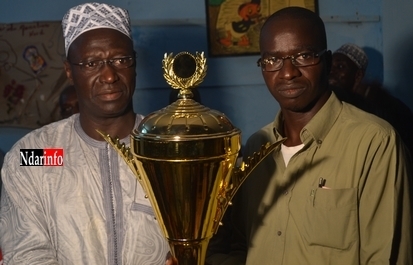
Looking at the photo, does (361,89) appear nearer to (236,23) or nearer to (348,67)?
(348,67)

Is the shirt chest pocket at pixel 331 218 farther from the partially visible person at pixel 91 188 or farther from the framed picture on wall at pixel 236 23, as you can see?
the framed picture on wall at pixel 236 23

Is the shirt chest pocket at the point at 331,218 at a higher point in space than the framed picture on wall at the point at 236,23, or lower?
lower

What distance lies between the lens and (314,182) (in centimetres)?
155

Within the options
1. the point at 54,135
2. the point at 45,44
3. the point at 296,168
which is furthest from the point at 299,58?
the point at 45,44

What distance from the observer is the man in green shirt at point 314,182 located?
148 centimetres

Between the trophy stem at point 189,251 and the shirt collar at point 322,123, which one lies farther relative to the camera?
the shirt collar at point 322,123

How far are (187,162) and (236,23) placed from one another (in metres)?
1.57

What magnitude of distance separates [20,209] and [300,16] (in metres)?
0.84

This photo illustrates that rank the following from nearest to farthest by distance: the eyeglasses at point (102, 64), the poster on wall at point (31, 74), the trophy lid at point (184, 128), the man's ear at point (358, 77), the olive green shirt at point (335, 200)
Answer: the trophy lid at point (184, 128) < the olive green shirt at point (335, 200) < the eyeglasses at point (102, 64) < the poster on wall at point (31, 74) < the man's ear at point (358, 77)

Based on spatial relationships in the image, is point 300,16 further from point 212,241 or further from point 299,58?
point 212,241

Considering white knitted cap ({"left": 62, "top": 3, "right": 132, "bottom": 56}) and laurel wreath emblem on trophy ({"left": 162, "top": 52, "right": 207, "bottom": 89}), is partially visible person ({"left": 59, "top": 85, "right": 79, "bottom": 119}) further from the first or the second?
laurel wreath emblem on trophy ({"left": 162, "top": 52, "right": 207, "bottom": 89})

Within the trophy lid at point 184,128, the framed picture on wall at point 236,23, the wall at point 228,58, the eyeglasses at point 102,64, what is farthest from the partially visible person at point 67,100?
the trophy lid at point 184,128

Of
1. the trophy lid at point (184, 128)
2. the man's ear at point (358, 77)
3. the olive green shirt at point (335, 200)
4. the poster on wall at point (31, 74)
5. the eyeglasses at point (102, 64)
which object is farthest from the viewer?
the man's ear at point (358, 77)

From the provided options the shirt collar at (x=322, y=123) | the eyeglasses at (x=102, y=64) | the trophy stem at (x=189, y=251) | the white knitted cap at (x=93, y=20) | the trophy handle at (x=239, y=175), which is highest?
the white knitted cap at (x=93, y=20)
